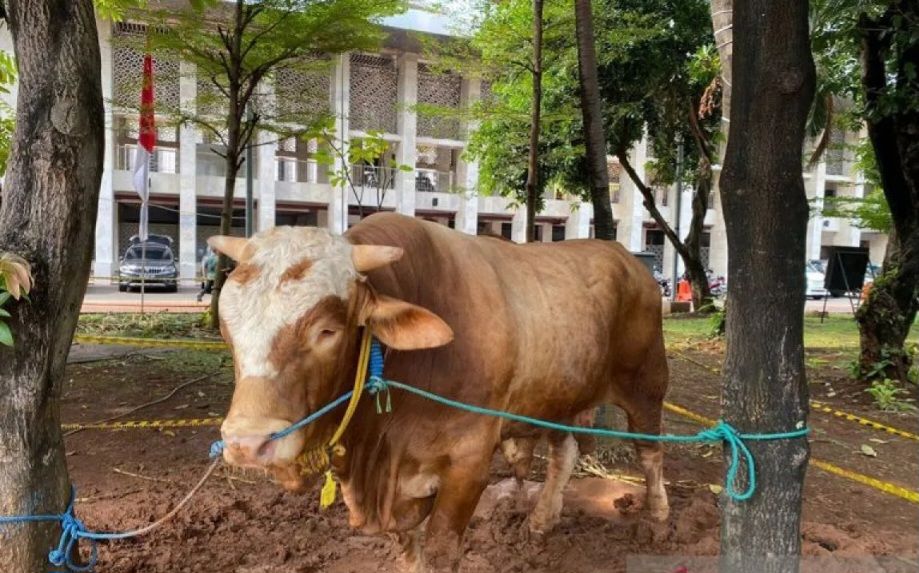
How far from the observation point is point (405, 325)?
7.98 ft

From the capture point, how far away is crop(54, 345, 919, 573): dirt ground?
3605mm

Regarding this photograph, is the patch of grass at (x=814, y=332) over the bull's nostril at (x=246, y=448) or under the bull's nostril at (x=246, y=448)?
under

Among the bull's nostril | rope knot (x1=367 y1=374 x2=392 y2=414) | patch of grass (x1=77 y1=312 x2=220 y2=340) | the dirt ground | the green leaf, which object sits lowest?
the dirt ground

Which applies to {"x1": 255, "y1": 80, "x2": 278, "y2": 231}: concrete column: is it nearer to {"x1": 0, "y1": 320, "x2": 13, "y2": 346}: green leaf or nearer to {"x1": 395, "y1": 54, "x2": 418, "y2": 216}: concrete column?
{"x1": 395, "y1": 54, "x2": 418, "y2": 216}: concrete column

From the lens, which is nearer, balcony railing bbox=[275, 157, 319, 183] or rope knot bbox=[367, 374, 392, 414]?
rope knot bbox=[367, 374, 392, 414]

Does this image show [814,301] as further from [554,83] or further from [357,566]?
[357,566]

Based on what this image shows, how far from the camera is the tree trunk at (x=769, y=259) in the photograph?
254 cm

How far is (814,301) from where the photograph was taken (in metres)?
30.1

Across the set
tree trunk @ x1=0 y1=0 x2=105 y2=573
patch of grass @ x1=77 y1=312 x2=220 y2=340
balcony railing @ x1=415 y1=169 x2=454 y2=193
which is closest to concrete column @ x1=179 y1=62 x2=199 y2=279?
balcony railing @ x1=415 y1=169 x2=454 y2=193

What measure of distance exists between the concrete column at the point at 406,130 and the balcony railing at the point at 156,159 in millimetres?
9581

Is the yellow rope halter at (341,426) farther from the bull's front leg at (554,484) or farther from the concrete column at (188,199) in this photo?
the concrete column at (188,199)

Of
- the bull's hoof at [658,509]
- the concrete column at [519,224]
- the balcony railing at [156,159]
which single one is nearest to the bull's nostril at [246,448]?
the bull's hoof at [658,509]

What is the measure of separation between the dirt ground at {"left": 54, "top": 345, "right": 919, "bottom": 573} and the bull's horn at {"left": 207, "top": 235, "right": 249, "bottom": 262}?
5.77 ft

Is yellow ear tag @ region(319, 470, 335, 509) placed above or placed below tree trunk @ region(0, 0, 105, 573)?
below
